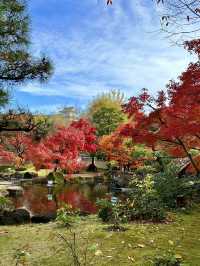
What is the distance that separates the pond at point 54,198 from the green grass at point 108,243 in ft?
21.7

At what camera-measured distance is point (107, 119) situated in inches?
1548

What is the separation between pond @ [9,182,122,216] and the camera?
52.9ft

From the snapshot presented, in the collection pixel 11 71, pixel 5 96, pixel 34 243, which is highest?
pixel 11 71

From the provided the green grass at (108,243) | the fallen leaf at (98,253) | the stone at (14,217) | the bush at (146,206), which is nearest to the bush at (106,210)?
the bush at (146,206)

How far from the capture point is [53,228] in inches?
317

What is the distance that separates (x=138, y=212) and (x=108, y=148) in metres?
23.5

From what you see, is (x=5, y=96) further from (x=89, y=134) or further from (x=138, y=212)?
(x=89, y=134)

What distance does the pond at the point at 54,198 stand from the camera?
1611cm

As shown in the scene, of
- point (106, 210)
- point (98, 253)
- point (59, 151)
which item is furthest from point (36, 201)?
point (98, 253)

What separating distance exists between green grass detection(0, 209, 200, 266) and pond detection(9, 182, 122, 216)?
21.7 feet

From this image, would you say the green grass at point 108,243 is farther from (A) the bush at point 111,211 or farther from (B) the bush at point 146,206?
(A) the bush at point 111,211

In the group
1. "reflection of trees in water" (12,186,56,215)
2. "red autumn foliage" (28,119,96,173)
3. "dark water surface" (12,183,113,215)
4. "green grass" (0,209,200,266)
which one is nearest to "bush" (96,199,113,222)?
"green grass" (0,209,200,266)

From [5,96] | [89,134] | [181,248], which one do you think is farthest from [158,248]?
[89,134]

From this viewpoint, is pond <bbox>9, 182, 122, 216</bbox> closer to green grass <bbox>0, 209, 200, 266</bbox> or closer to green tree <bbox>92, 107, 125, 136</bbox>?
green grass <bbox>0, 209, 200, 266</bbox>
